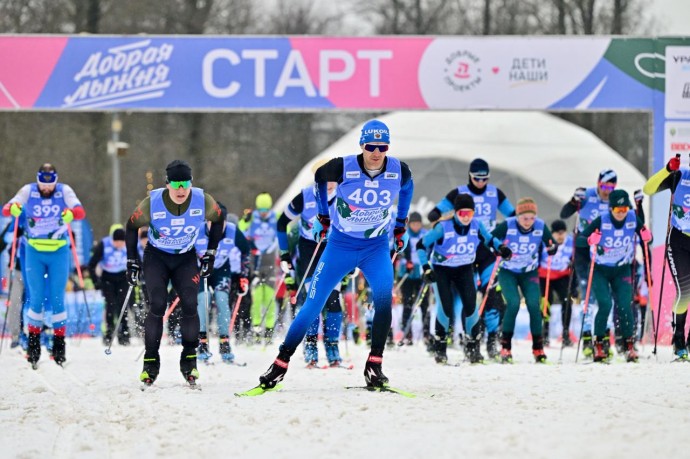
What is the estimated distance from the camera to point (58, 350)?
10.8 meters

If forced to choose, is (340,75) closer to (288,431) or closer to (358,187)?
(358,187)

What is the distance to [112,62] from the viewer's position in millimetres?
14711

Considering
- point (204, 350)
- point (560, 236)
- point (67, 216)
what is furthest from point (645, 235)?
point (67, 216)

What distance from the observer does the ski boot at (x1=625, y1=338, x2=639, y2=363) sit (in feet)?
34.7

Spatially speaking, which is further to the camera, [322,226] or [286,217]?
[286,217]

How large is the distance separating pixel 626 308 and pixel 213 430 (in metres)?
5.83

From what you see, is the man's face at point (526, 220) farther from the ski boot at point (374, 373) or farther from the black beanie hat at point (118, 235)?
the black beanie hat at point (118, 235)

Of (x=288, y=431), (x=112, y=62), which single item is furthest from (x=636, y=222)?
(x=112, y=62)

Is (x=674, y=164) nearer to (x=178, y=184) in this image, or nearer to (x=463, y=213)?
(x=463, y=213)

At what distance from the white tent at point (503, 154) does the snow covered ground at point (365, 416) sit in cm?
1700

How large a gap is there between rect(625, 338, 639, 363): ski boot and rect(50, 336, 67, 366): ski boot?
5.41 meters

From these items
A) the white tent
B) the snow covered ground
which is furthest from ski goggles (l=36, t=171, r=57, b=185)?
the white tent

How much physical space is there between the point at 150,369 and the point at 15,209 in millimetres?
2848

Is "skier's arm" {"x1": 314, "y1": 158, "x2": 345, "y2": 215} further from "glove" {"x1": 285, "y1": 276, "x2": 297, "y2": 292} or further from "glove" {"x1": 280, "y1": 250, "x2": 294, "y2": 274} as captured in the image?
"glove" {"x1": 285, "y1": 276, "x2": 297, "y2": 292}
